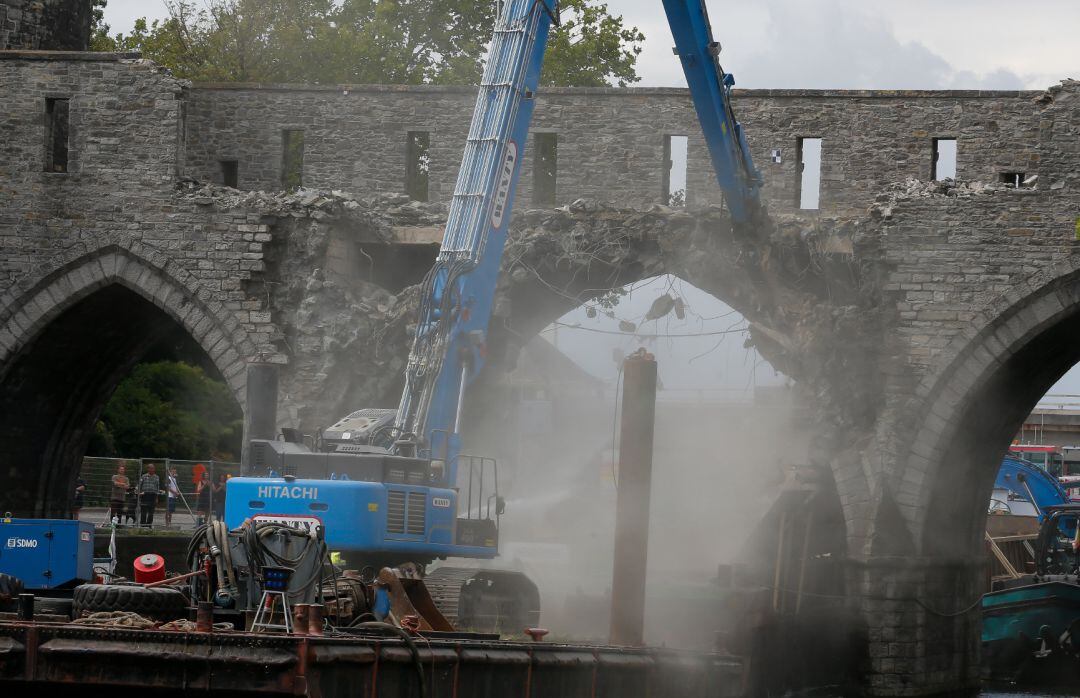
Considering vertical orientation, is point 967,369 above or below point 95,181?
below

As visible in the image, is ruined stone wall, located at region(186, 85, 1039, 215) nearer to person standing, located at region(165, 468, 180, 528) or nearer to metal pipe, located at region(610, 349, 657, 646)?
metal pipe, located at region(610, 349, 657, 646)

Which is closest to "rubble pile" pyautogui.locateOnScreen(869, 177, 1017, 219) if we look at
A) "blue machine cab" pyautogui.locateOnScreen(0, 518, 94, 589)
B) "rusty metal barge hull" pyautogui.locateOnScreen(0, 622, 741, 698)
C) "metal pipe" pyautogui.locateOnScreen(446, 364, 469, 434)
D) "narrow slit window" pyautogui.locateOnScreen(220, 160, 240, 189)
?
"metal pipe" pyautogui.locateOnScreen(446, 364, 469, 434)

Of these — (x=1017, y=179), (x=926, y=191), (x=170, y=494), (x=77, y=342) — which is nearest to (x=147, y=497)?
(x=170, y=494)

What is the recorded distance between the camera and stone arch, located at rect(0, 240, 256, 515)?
64.5 ft

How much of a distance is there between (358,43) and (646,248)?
1259cm

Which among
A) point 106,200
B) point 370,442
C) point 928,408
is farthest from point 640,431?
point 106,200

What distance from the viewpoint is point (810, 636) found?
18984 mm

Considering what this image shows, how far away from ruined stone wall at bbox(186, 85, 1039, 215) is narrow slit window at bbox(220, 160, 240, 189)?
0.52ft

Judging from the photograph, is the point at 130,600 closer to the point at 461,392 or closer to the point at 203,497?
the point at 461,392

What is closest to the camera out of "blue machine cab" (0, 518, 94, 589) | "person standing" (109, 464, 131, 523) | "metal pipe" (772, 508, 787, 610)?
"blue machine cab" (0, 518, 94, 589)

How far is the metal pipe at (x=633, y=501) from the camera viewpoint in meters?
13.2

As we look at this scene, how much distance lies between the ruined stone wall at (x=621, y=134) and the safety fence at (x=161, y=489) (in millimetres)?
6894

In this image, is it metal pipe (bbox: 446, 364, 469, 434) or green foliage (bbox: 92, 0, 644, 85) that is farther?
green foliage (bbox: 92, 0, 644, 85)

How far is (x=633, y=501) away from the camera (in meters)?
13.2
